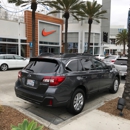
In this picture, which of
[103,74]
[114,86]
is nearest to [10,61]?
[114,86]

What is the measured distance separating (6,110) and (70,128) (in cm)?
189

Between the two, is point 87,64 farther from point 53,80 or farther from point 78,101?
point 53,80

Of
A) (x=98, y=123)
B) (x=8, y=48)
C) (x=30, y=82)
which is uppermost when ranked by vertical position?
(x=8, y=48)

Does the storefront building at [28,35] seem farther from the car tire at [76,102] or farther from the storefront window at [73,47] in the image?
the car tire at [76,102]

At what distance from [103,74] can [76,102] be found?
1.82 meters

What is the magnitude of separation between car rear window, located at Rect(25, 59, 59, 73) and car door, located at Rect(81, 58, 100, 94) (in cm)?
101

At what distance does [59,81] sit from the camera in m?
3.87

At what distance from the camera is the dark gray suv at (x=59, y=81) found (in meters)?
3.85

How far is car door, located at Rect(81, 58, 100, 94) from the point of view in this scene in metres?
4.70

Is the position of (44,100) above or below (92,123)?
above

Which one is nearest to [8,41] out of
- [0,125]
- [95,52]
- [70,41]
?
[70,41]

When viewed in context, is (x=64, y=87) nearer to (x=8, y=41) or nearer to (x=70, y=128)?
(x=70, y=128)

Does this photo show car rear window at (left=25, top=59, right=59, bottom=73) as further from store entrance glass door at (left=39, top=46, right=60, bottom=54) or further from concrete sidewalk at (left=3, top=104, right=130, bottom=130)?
store entrance glass door at (left=39, top=46, right=60, bottom=54)

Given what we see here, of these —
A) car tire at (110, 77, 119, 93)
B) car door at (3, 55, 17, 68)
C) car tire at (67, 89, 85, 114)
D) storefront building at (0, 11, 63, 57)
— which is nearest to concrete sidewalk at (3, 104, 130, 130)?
car tire at (67, 89, 85, 114)
